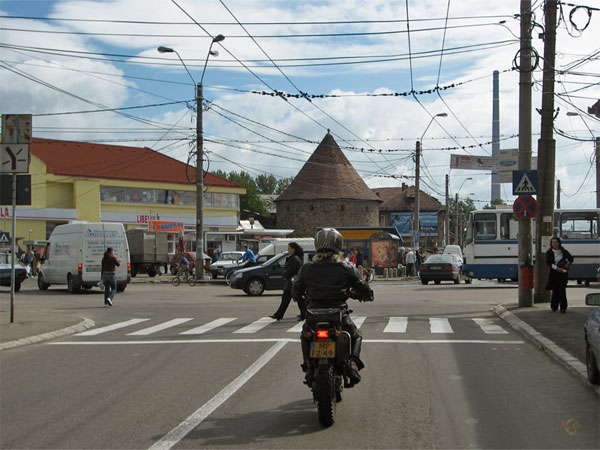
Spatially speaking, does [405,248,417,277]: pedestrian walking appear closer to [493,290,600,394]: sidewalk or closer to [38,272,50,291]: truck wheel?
[38,272,50,291]: truck wheel

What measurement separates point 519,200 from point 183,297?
40.3ft

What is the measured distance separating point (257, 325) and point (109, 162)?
171ft

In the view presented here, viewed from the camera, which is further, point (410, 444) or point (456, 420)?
point (456, 420)

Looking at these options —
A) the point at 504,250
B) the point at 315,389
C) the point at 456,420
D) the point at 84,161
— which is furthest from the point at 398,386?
the point at 84,161

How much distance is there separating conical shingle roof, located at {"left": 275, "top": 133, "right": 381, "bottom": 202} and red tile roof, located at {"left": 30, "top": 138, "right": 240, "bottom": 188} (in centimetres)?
1447

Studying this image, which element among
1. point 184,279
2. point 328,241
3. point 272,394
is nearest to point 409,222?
point 184,279

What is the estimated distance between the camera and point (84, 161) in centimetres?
6306

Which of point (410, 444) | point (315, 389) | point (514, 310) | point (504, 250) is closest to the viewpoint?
point (410, 444)

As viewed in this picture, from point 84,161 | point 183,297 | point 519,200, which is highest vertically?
point 84,161

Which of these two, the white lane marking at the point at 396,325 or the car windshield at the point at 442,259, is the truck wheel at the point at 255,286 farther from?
the car windshield at the point at 442,259

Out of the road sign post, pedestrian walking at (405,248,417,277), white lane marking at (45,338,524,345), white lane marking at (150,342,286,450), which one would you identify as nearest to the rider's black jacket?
white lane marking at (150,342,286,450)

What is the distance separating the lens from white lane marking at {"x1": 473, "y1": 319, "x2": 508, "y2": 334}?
13.6 m

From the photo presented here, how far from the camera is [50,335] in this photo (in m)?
13.1

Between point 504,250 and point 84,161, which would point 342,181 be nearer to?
point 84,161
